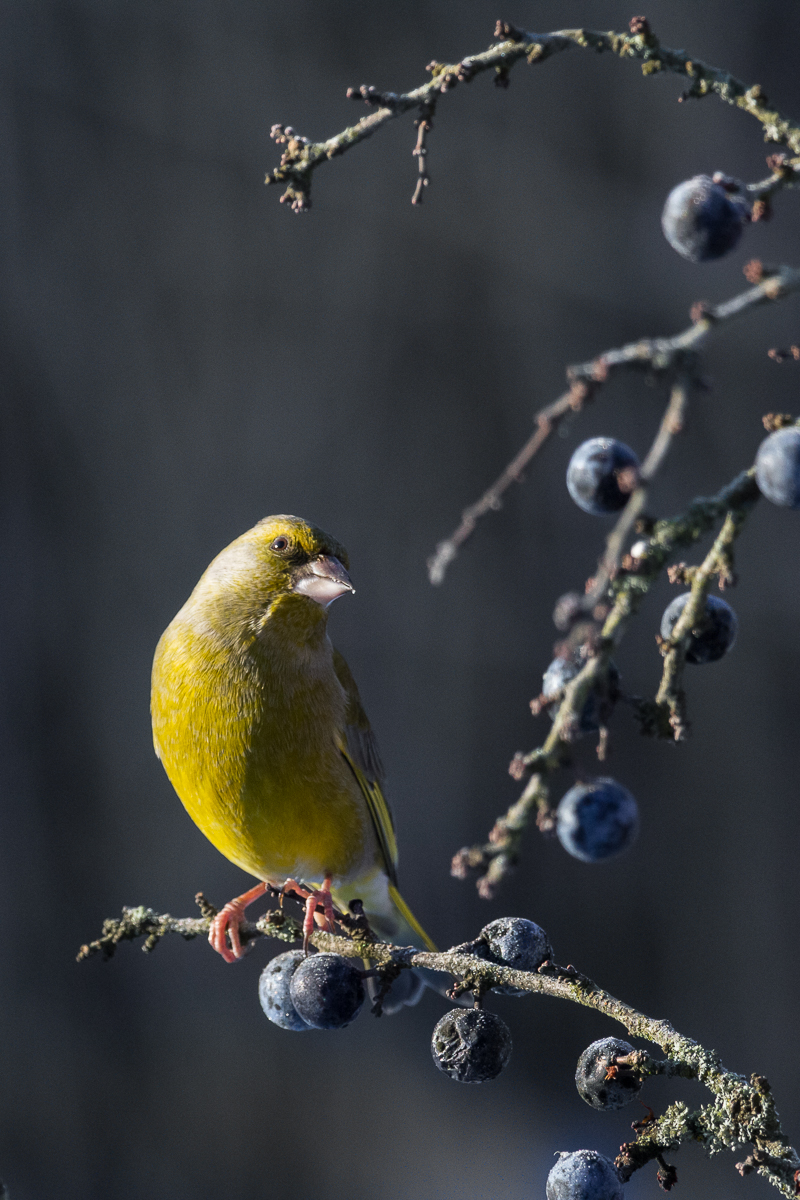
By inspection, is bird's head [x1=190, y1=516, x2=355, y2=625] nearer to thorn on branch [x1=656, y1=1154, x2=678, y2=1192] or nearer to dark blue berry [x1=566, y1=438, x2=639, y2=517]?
dark blue berry [x1=566, y1=438, x2=639, y2=517]

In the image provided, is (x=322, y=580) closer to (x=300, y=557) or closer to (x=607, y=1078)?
(x=300, y=557)

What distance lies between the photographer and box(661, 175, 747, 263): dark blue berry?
73cm

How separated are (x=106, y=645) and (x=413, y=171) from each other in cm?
211

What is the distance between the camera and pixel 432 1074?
13.1 ft

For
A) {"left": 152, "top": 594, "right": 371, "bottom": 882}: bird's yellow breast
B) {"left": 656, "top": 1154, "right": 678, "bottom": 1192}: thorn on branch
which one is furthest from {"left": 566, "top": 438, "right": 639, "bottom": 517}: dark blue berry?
{"left": 152, "top": 594, "right": 371, "bottom": 882}: bird's yellow breast

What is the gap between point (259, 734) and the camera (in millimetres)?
1434

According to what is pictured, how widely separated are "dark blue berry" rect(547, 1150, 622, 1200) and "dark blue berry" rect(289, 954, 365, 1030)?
251mm

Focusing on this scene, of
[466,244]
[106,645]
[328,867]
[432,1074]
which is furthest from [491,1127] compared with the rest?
[466,244]

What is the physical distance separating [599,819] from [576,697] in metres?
0.19

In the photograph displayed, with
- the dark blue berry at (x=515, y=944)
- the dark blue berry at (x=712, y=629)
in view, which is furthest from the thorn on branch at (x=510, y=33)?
the dark blue berry at (x=515, y=944)

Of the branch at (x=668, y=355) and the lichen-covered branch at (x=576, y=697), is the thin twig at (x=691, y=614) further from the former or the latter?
the branch at (x=668, y=355)

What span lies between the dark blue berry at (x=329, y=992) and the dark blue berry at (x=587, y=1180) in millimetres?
251

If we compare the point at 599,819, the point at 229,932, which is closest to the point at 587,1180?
the point at 599,819

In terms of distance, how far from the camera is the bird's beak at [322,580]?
4.57ft
